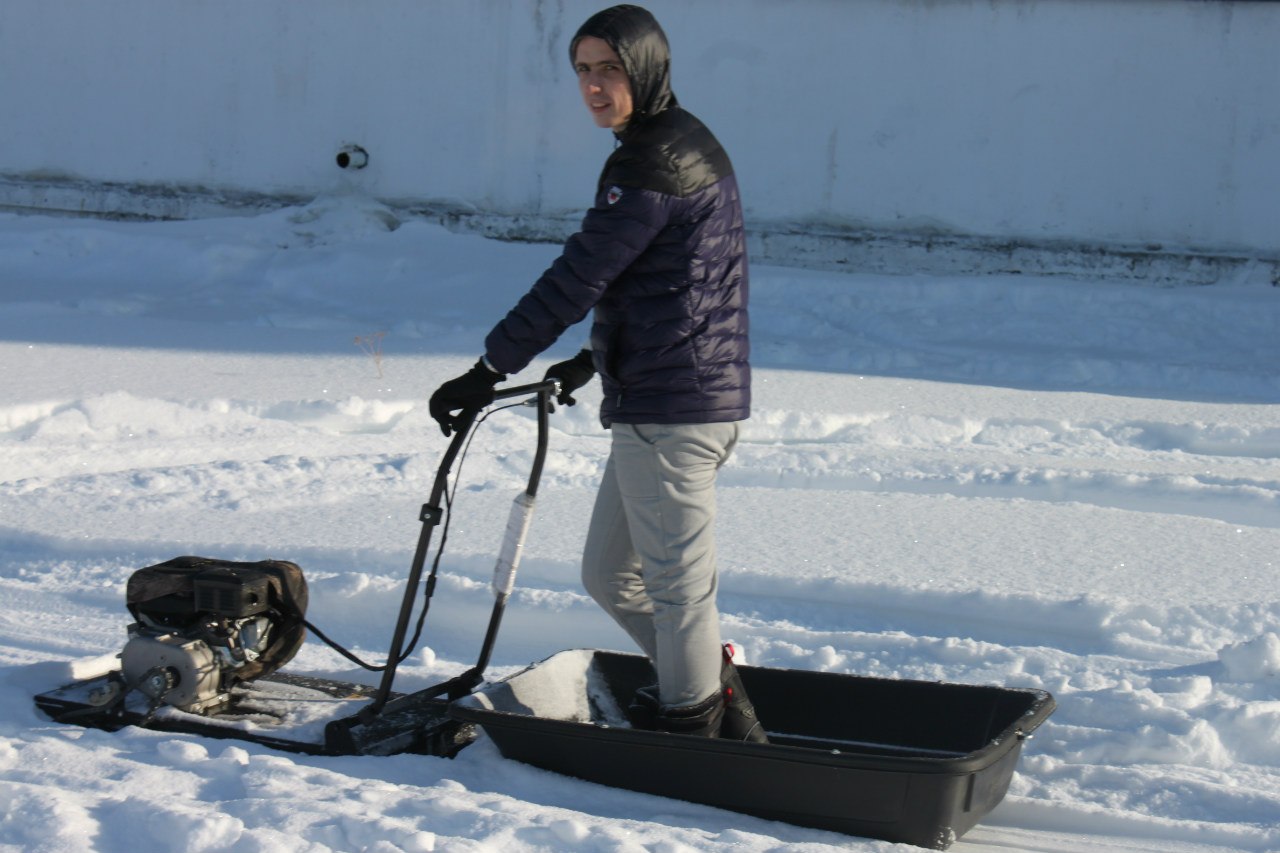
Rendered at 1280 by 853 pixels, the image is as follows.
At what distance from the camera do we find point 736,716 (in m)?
3.21

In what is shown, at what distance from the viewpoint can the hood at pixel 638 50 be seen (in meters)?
2.82

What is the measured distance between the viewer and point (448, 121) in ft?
36.6

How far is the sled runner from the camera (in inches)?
114

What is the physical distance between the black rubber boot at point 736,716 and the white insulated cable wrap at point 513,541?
0.54 m

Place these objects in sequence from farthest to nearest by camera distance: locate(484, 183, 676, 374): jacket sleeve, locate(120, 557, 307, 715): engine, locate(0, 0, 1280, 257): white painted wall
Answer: locate(0, 0, 1280, 257): white painted wall → locate(120, 557, 307, 715): engine → locate(484, 183, 676, 374): jacket sleeve

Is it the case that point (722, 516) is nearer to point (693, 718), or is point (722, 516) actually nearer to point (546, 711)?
point (546, 711)

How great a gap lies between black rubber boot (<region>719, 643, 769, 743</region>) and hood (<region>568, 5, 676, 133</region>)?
1.25m

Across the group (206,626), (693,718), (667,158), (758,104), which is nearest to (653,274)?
(667,158)

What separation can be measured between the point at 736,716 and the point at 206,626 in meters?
1.29

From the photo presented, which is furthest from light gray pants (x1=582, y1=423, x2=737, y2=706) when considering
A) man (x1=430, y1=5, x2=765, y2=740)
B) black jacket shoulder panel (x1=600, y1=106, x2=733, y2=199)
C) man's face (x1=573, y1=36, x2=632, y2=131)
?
man's face (x1=573, y1=36, x2=632, y2=131)

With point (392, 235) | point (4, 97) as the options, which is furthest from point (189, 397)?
point (4, 97)

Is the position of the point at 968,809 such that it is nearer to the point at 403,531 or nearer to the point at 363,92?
the point at 403,531

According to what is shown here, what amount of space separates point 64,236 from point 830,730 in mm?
8817

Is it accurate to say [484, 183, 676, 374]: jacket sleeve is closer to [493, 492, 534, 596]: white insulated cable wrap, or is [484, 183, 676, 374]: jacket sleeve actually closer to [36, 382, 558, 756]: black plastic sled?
[36, 382, 558, 756]: black plastic sled
